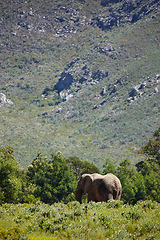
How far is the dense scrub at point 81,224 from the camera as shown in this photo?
10.9 metres

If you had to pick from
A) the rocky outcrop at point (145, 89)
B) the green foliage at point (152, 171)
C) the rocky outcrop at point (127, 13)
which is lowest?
the green foliage at point (152, 171)

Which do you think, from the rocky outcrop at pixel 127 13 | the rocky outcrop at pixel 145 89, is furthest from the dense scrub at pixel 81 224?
the rocky outcrop at pixel 127 13

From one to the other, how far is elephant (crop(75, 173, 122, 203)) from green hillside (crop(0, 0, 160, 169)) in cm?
5204

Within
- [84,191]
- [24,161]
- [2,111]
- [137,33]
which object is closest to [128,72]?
[137,33]

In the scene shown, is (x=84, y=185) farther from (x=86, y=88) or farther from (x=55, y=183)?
(x=86, y=88)

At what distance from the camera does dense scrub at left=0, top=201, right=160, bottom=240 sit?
10922 mm

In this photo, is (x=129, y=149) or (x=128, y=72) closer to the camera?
(x=129, y=149)

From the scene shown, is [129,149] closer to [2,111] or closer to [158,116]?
[158,116]

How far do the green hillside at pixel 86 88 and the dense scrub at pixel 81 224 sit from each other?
6006 cm

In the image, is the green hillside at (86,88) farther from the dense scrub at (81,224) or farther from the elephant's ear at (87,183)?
the dense scrub at (81,224)

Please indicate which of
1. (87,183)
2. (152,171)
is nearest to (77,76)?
(152,171)

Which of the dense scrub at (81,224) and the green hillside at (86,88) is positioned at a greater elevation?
the green hillside at (86,88)

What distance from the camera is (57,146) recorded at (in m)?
95.5

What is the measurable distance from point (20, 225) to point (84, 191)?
34.2 feet
